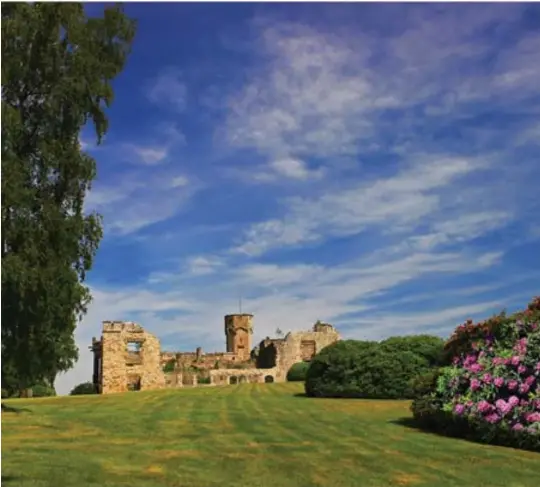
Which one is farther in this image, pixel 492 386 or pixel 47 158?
pixel 492 386

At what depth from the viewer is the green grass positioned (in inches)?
385

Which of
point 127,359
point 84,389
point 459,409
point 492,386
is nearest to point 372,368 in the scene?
point 459,409

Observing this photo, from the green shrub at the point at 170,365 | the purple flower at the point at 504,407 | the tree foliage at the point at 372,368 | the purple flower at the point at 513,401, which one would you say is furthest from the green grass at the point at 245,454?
the green shrub at the point at 170,365

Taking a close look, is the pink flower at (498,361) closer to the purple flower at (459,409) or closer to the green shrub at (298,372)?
the purple flower at (459,409)

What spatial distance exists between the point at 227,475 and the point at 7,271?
5.89 m

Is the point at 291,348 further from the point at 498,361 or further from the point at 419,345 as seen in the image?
the point at 498,361

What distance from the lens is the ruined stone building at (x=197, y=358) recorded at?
50.7 m

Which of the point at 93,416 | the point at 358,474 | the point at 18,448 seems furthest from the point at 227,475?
the point at 93,416

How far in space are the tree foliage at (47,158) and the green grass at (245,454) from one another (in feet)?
8.28

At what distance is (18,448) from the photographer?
12.5 metres

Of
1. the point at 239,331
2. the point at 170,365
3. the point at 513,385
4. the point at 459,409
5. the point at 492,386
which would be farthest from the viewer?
the point at 239,331

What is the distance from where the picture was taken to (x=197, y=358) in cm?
6456

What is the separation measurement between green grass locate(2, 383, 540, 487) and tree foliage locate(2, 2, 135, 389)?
2.52 metres

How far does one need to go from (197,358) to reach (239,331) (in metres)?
12.3
